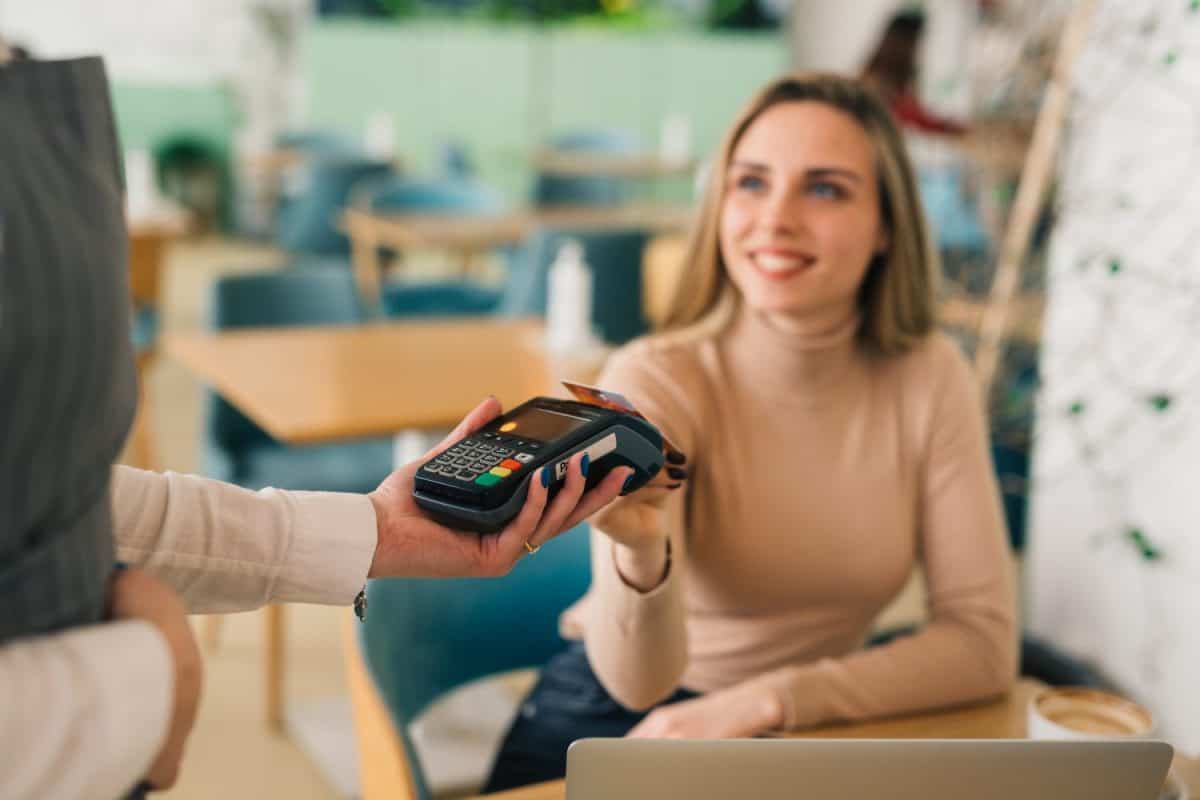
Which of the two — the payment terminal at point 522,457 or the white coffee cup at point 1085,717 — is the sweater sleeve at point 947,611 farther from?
the payment terminal at point 522,457

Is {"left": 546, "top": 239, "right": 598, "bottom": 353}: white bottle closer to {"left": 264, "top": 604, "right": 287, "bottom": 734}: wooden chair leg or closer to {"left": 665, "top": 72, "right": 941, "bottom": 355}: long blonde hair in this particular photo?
{"left": 264, "top": 604, "right": 287, "bottom": 734}: wooden chair leg

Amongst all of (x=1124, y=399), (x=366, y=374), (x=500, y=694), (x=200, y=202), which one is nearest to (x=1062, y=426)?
(x=1124, y=399)

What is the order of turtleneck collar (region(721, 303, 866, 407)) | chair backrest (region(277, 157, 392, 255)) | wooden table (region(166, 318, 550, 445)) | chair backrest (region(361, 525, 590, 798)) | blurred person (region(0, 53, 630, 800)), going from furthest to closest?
chair backrest (region(277, 157, 392, 255))
wooden table (region(166, 318, 550, 445))
turtleneck collar (region(721, 303, 866, 407))
chair backrest (region(361, 525, 590, 798))
blurred person (region(0, 53, 630, 800))

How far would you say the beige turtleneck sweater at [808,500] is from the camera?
1527 mm

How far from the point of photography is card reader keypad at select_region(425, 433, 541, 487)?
91 centimetres

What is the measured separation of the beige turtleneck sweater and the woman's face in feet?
0.20

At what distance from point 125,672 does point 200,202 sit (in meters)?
9.07

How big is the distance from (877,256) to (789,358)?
216 millimetres

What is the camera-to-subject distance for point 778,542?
60.4 inches

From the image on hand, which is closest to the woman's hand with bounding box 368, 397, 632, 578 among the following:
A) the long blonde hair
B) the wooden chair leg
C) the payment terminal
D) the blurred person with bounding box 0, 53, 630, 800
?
the payment terminal

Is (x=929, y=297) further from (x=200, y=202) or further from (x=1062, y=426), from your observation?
(x=200, y=202)

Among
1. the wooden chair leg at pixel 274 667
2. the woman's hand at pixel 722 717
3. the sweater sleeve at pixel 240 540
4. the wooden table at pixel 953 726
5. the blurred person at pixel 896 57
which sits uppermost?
the blurred person at pixel 896 57

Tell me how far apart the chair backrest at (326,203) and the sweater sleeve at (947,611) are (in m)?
4.60

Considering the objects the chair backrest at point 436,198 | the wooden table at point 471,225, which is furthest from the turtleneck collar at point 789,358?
the chair backrest at point 436,198
